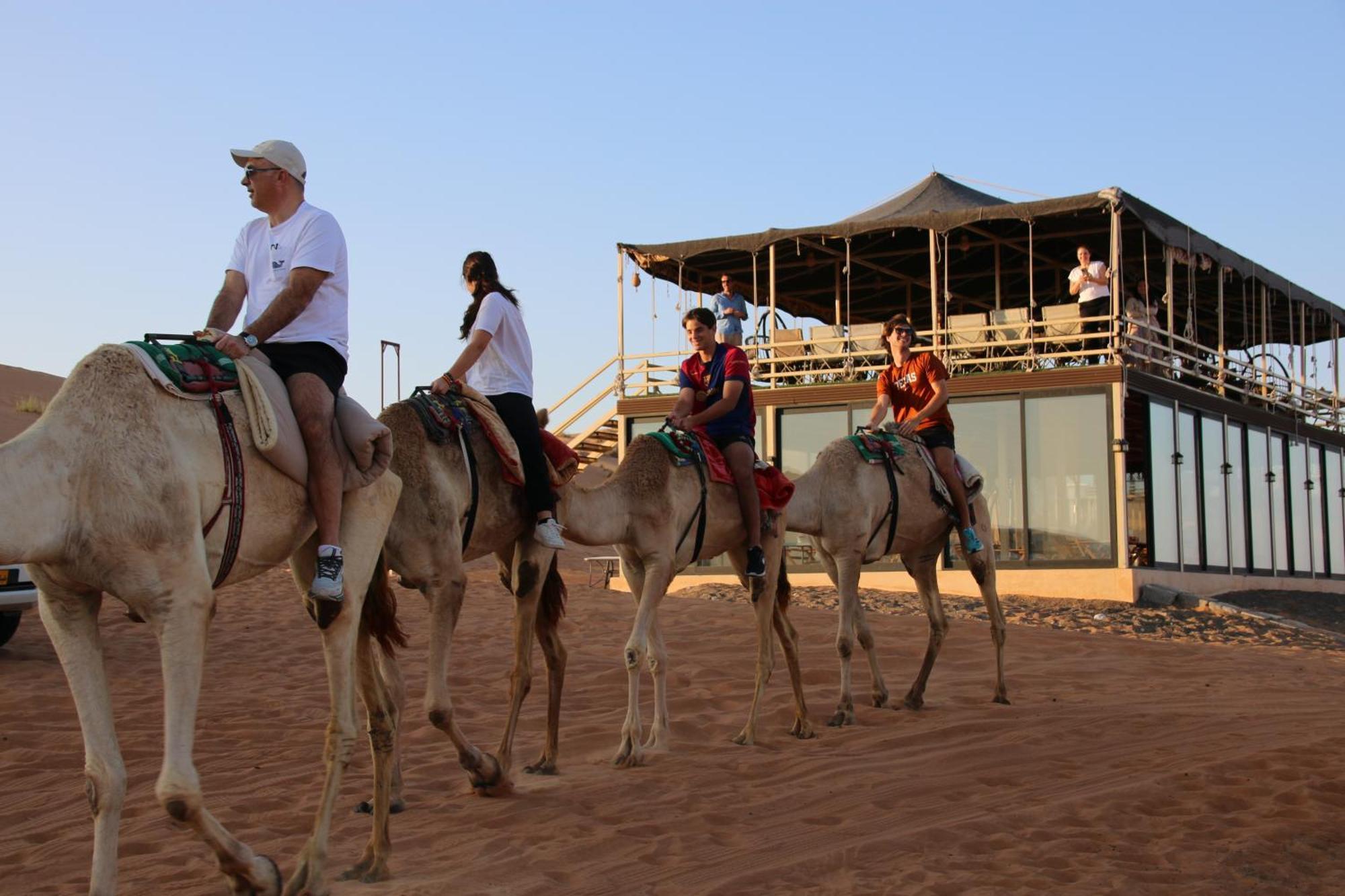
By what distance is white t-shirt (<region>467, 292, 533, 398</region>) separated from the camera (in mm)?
8086

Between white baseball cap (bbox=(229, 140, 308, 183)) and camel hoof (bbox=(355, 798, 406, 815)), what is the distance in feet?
10.6

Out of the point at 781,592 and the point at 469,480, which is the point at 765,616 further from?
the point at 469,480

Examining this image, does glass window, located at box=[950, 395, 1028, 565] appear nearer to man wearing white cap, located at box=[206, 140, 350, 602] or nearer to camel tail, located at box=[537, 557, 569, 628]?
camel tail, located at box=[537, 557, 569, 628]

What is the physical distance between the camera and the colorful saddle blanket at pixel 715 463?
30.8 feet

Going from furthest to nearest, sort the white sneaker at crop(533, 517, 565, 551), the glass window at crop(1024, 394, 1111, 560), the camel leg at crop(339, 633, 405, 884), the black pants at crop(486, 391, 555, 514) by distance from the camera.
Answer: the glass window at crop(1024, 394, 1111, 560)
the black pants at crop(486, 391, 555, 514)
the white sneaker at crop(533, 517, 565, 551)
the camel leg at crop(339, 633, 405, 884)

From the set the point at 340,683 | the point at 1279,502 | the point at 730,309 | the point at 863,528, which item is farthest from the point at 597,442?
the point at 340,683

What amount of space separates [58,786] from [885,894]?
4.96 metres

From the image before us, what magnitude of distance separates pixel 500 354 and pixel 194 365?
9.74 ft

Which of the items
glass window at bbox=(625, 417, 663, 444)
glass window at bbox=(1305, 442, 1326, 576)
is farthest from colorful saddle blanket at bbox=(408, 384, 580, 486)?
glass window at bbox=(1305, 442, 1326, 576)

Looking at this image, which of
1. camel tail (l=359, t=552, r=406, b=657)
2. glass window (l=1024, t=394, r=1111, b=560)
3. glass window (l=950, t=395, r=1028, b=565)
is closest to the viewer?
camel tail (l=359, t=552, r=406, b=657)

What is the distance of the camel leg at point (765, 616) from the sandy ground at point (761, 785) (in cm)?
34

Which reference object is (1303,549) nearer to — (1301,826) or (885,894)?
(1301,826)

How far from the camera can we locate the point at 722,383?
9.84 meters

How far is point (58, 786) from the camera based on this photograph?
25.3ft
